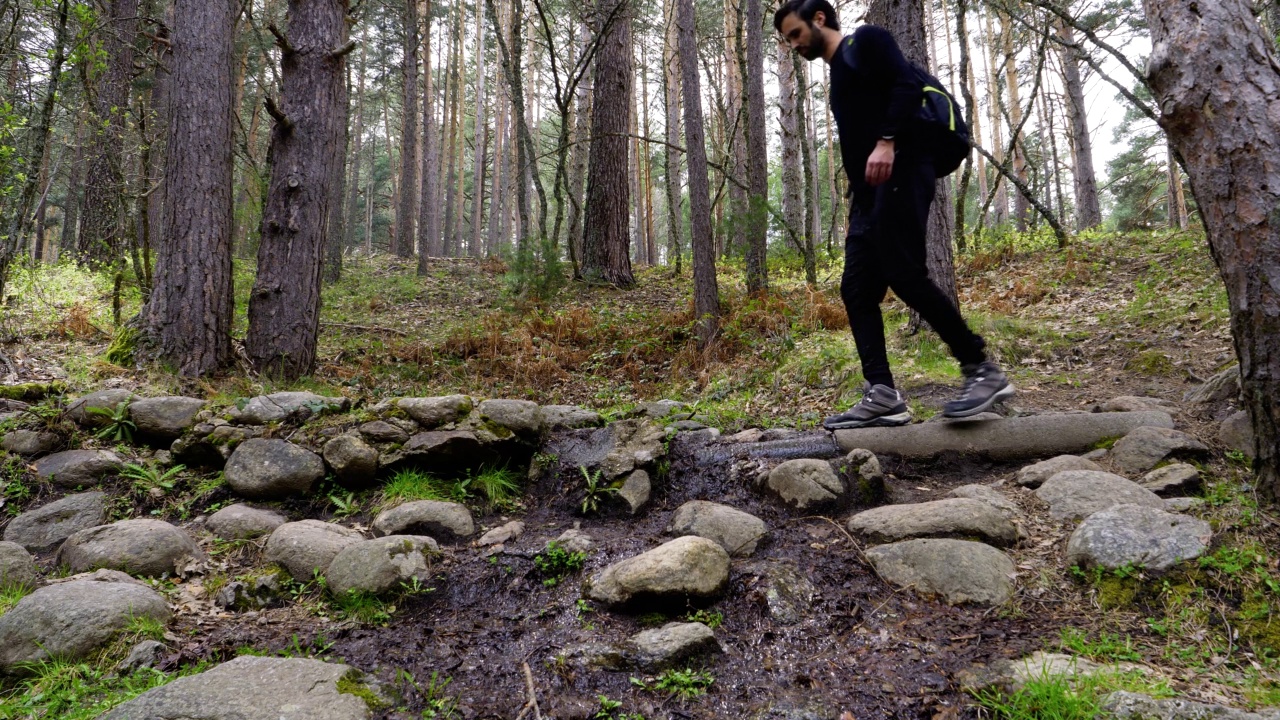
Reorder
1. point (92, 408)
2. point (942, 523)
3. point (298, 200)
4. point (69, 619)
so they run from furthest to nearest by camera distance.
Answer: point (298, 200), point (92, 408), point (942, 523), point (69, 619)

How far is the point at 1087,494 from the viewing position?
3.00 m

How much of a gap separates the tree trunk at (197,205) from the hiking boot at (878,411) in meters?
5.59

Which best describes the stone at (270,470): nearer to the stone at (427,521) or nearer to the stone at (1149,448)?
the stone at (427,521)

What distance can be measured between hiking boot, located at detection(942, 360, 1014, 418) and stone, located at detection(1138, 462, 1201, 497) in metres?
0.72

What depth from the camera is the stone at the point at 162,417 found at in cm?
442

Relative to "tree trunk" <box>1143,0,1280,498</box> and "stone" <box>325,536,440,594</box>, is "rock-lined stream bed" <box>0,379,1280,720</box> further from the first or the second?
"tree trunk" <box>1143,0,1280,498</box>

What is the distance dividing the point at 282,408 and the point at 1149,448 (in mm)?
5403

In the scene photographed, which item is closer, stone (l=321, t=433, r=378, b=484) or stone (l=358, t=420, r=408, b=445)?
stone (l=321, t=433, r=378, b=484)

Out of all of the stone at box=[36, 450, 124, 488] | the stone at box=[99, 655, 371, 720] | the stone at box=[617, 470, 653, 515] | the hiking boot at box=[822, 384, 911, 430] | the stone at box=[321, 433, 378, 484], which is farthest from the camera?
the stone at box=[321, 433, 378, 484]

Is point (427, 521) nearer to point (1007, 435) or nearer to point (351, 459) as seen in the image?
point (351, 459)

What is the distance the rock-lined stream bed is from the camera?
7.53 feet

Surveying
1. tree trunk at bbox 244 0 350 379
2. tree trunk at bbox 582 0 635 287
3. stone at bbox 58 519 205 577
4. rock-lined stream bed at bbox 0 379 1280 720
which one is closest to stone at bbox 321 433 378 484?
rock-lined stream bed at bbox 0 379 1280 720

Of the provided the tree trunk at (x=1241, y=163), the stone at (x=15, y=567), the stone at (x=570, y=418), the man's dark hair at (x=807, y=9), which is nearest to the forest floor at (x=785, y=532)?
the stone at (x=570, y=418)

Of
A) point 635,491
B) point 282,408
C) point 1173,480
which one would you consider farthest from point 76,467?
point 1173,480
